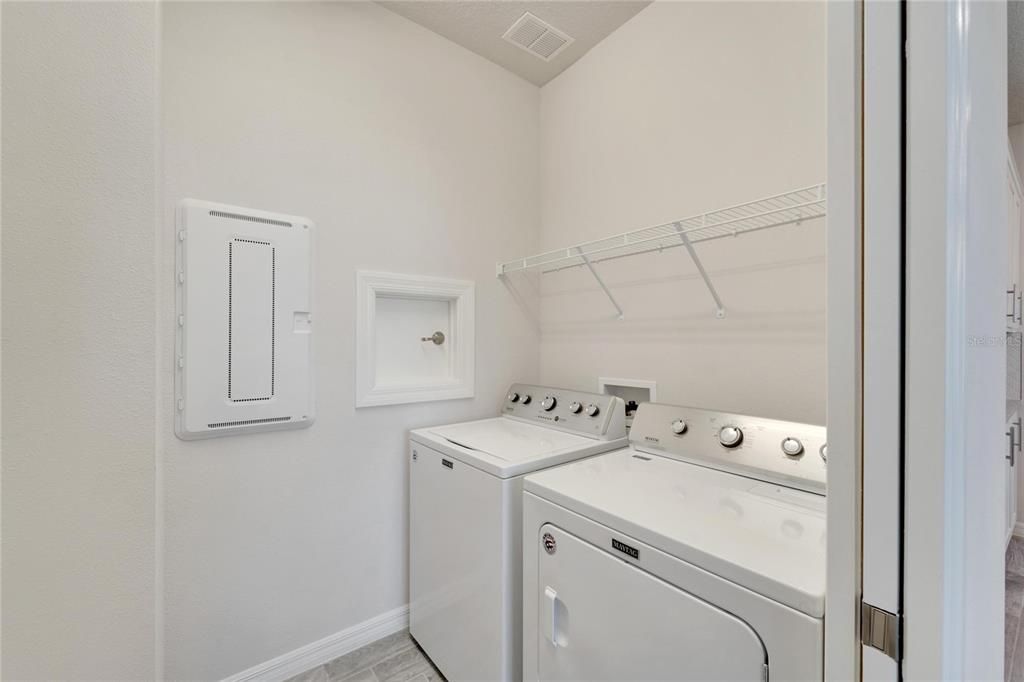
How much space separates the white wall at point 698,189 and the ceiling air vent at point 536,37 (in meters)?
0.17

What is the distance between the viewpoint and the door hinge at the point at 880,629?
1.85ft

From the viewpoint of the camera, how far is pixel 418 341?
2.12m

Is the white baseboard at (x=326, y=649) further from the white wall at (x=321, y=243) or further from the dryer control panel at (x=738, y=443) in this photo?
the dryer control panel at (x=738, y=443)

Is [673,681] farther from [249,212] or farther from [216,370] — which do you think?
[249,212]

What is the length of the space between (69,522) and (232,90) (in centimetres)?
149

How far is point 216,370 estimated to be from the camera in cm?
150

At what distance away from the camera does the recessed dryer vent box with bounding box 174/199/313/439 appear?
145 cm

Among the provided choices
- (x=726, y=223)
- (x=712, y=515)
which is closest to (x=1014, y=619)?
(x=712, y=515)

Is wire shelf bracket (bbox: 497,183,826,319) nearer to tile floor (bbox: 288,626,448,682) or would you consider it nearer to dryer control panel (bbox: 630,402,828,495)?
dryer control panel (bbox: 630,402,828,495)

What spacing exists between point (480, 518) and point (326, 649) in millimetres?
1001

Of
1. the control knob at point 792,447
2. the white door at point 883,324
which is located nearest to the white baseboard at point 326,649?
the control knob at point 792,447

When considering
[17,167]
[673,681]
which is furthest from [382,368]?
[673,681]

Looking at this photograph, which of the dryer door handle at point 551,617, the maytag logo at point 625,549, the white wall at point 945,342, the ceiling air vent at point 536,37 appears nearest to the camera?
the white wall at point 945,342

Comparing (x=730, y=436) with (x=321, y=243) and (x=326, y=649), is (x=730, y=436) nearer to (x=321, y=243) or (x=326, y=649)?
(x=321, y=243)
